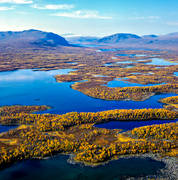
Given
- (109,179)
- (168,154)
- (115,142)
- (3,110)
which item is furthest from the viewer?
(3,110)

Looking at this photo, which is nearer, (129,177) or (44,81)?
(129,177)

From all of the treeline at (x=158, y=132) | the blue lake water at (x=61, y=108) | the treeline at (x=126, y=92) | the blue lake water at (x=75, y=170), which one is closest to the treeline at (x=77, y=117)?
the blue lake water at (x=61, y=108)

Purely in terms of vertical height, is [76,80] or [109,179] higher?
[76,80]

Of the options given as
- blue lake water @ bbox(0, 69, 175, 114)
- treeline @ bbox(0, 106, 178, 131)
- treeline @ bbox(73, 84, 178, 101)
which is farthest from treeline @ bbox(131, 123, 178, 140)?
treeline @ bbox(73, 84, 178, 101)

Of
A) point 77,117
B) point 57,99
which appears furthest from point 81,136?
point 57,99

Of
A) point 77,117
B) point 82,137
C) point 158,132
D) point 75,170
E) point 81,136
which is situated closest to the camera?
point 75,170

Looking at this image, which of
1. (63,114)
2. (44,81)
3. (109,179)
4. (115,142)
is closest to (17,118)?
(63,114)

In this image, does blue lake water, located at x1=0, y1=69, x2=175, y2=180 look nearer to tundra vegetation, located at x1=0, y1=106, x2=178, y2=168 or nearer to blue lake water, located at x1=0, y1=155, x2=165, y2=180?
blue lake water, located at x1=0, y1=155, x2=165, y2=180

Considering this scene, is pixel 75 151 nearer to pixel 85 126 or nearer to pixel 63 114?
pixel 85 126

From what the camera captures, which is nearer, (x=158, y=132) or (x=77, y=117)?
(x=158, y=132)

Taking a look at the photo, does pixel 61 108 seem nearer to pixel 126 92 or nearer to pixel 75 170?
pixel 126 92

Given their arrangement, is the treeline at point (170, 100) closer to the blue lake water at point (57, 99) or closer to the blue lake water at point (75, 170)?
the blue lake water at point (57, 99)
